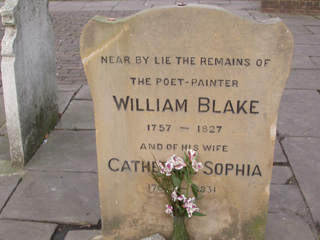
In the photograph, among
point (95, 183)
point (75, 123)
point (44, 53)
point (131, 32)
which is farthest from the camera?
point (75, 123)

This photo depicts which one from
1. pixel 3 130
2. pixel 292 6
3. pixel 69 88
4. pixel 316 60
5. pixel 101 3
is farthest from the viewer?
pixel 101 3

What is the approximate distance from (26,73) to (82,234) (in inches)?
63.2

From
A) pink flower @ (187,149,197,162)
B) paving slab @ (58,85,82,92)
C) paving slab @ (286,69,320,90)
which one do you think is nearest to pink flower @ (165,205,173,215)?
pink flower @ (187,149,197,162)

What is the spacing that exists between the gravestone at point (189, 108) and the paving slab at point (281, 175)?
3.03ft

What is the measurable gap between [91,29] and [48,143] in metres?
2.13

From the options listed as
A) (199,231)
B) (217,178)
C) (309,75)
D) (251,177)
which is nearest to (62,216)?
(199,231)

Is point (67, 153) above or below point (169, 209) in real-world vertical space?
below

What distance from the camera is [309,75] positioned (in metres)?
6.23

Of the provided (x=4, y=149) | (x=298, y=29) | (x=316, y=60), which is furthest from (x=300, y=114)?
(x=298, y=29)

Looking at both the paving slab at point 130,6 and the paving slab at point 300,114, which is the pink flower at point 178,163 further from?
the paving slab at point 130,6

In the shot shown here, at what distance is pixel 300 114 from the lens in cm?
492

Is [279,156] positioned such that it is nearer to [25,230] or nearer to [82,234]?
[82,234]

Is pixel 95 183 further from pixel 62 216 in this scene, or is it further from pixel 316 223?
pixel 316 223

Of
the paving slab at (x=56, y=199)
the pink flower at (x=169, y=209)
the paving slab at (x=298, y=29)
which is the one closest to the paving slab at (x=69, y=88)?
the paving slab at (x=56, y=199)
